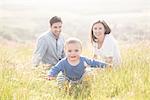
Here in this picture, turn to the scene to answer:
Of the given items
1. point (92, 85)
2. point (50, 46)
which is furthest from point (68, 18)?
point (92, 85)

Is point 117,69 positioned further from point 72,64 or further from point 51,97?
point 51,97

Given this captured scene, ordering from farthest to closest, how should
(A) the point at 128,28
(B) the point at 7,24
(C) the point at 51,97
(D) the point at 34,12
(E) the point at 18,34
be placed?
(D) the point at 34,12
(B) the point at 7,24
(E) the point at 18,34
(A) the point at 128,28
(C) the point at 51,97

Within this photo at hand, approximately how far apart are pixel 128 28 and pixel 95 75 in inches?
654

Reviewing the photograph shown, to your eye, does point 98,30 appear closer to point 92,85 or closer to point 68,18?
point 92,85

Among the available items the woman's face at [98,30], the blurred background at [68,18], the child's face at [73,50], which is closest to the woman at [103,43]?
the woman's face at [98,30]

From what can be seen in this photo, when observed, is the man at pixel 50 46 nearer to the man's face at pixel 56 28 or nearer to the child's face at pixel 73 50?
the man's face at pixel 56 28

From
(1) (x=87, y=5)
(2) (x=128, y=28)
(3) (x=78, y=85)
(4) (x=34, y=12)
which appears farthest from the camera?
(1) (x=87, y=5)

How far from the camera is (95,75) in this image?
22.3 ft

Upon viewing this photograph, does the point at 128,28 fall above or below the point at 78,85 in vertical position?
above

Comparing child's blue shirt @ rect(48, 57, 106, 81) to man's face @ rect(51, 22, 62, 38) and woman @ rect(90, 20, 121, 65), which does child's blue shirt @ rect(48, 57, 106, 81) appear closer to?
woman @ rect(90, 20, 121, 65)

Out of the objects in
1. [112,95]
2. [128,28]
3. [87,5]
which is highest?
[87,5]

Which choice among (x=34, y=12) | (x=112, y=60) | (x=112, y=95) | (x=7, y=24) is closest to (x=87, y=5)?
(x=34, y=12)

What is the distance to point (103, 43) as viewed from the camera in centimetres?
872

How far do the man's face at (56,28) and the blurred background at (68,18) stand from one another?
465 inches
